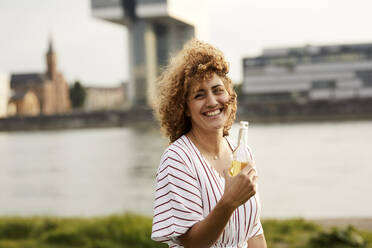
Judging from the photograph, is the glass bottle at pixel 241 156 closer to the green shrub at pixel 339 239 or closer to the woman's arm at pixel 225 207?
the woman's arm at pixel 225 207

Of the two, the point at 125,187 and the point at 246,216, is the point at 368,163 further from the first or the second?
the point at 246,216

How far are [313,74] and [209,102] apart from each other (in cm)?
7054

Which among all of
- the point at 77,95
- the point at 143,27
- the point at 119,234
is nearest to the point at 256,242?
the point at 119,234

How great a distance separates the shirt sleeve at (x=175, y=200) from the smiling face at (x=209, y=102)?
17cm

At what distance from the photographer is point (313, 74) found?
69375mm

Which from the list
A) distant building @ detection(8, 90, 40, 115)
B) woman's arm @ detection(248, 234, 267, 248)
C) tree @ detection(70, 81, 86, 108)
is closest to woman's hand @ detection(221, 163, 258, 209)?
woman's arm @ detection(248, 234, 267, 248)

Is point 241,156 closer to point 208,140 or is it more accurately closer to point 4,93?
point 208,140

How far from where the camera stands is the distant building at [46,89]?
341ft

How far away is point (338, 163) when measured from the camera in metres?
19.8

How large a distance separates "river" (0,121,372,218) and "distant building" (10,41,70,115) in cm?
7777

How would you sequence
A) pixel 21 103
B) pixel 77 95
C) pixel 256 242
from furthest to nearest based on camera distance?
pixel 77 95 < pixel 21 103 < pixel 256 242

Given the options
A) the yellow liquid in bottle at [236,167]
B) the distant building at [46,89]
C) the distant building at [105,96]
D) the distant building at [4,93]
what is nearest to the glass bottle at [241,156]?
the yellow liquid in bottle at [236,167]

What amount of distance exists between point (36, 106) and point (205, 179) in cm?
10777

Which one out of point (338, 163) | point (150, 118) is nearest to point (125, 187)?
point (338, 163)
